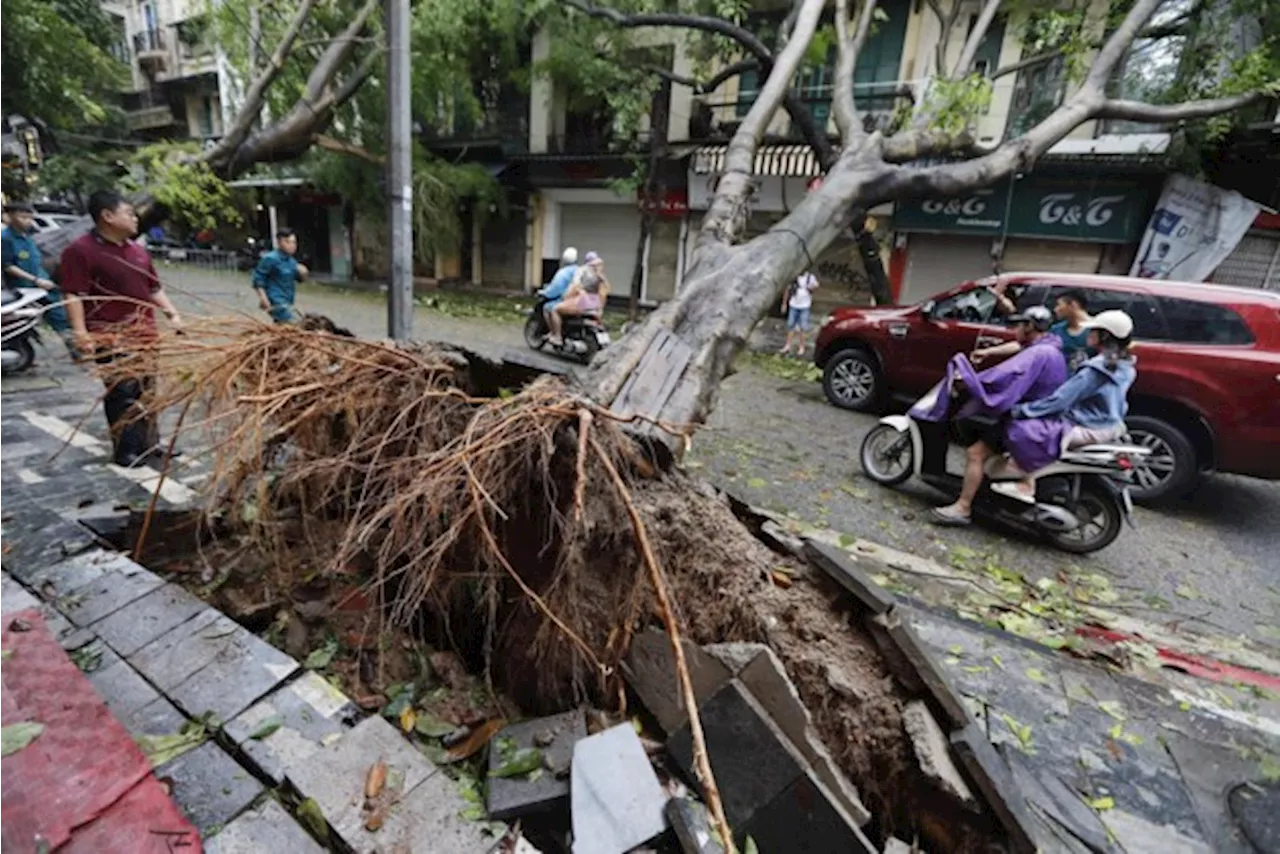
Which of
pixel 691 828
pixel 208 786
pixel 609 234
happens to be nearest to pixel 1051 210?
pixel 609 234

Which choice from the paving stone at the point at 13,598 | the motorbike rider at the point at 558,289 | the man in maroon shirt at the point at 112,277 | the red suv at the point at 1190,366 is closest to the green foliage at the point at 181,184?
the motorbike rider at the point at 558,289

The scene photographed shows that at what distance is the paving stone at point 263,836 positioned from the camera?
163 cm

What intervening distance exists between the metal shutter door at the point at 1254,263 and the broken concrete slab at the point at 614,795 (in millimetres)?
14121

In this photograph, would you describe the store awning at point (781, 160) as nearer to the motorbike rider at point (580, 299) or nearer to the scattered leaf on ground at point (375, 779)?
the motorbike rider at point (580, 299)

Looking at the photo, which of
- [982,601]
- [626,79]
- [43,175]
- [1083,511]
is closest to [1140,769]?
[982,601]

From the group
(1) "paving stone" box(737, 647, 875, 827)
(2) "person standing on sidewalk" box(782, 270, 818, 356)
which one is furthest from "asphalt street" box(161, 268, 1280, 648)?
(2) "person standing on sidewalk" box(782, 270, 818, 356)

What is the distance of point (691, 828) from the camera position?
186cm

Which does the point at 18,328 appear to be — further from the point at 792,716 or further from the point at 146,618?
the point at 792,716

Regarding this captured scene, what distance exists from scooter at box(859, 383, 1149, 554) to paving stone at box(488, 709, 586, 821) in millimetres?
4101

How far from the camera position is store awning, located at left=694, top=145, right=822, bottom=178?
1389cm

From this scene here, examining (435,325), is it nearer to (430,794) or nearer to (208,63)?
(430,794)

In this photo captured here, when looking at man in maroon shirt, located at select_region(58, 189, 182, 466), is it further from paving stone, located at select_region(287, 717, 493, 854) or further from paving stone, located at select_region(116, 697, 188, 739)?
paving stone, located at select_region(287, 717, 493, 854)

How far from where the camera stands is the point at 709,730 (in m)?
2.13

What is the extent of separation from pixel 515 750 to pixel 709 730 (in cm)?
69
